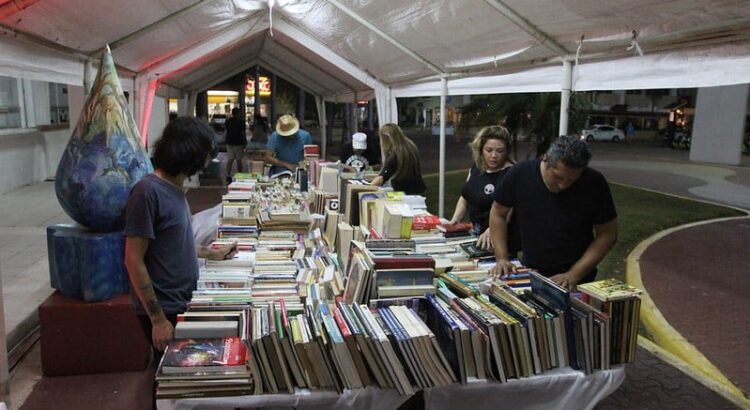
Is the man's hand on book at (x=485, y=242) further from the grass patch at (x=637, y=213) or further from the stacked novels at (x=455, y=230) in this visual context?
the grass patch at (x=637, y=213)

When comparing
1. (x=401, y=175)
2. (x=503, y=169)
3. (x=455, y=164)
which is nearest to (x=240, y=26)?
(x=401, y=175)

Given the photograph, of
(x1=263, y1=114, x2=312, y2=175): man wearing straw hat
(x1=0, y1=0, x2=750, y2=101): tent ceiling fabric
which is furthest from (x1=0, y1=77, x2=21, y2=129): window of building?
(x1=263, y1=114, x2=312, y2=175): man wearing straw hat

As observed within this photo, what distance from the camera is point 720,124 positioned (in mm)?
21219

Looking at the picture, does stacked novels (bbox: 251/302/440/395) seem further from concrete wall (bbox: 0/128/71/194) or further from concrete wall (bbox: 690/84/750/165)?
concrete wall (bbox: 690/84/750/165)

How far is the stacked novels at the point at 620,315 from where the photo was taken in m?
2.29

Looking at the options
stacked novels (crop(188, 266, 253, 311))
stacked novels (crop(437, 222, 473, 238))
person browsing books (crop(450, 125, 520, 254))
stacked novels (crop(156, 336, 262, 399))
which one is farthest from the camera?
person browsing books (crop(450, 125, 520, 254))

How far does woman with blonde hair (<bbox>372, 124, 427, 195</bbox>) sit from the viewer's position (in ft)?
17.6

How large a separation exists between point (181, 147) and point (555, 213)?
1945 mm

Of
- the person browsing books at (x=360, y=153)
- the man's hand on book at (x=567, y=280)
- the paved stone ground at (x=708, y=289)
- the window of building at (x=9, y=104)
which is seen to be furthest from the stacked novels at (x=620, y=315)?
the window of building at (x=9, y=104)


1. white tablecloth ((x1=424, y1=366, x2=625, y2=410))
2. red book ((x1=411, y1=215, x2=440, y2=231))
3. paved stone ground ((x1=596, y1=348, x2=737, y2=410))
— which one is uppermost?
red book ((x1=411, y1=215, x2=440, y2=231))

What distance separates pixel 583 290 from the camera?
7.84 feet

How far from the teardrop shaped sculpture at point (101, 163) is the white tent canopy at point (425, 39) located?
533 millimetres

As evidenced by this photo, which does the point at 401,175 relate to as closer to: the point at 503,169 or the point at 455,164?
the point at 503,169

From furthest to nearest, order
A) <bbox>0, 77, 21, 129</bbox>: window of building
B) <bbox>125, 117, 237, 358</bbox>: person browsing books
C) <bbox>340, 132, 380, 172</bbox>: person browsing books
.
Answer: <bbox>0, 77, 21, 129</bbox>: window of building
<bbox>340, 132, 380, 172</bbox>: person browsing books
<bbox>125, 117, 237, 358</bbox>: person browsing books
